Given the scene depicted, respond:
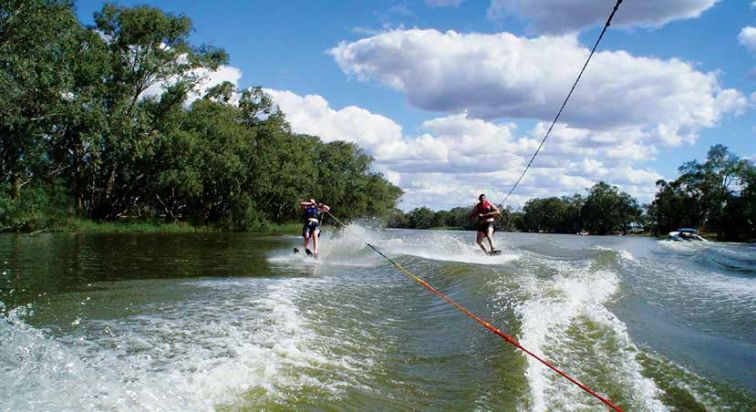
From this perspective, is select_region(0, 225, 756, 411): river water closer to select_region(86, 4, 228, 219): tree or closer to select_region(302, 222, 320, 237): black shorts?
select_region(302, 222, 320, 237): black shorts

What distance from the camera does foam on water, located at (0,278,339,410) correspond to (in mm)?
3945

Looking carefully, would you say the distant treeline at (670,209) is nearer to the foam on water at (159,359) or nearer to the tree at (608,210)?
the tree at (608,210)

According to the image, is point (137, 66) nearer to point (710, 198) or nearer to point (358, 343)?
point (358, 343)

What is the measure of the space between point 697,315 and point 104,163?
39034 mm

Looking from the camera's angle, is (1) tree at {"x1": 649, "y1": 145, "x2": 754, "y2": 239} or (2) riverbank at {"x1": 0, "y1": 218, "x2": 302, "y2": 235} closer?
(2) riverbank at {"x1": 0, "y1": 218, "x2": 302, "y2": 235}

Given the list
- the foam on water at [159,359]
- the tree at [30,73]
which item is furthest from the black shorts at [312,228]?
the tree at [30,73]

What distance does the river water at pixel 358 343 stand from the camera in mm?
4266

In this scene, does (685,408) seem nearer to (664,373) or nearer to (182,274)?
(664,373)

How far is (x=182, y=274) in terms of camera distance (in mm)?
11820

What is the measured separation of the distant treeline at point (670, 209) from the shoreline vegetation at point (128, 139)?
184 centimetres

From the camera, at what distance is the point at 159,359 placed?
16.4ft

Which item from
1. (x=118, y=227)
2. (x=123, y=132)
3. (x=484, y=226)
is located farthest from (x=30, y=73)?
(x=484, y=226)

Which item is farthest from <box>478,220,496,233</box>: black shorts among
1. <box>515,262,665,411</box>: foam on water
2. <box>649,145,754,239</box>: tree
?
<box>649,145,754,239</box>: tree

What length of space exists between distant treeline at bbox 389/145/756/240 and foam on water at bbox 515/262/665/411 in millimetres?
12382
